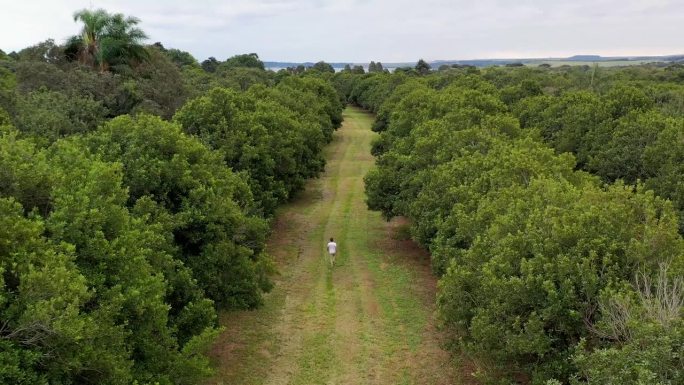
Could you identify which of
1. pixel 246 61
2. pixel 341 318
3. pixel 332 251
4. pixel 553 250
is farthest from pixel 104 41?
pixel 246 61

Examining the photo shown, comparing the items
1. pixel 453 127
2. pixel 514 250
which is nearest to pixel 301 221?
pixel 453 127

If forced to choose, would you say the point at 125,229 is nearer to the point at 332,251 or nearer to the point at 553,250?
the point at 553,250

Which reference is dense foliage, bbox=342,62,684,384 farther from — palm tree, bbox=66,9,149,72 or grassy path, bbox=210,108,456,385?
palm tree, bbox=66,9,149,72

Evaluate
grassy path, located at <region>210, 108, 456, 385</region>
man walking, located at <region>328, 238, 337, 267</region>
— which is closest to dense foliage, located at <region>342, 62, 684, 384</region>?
grassy path, located at <region>210, 108, 456, 385</region>

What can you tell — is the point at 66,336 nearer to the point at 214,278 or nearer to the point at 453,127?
the point at 214,278

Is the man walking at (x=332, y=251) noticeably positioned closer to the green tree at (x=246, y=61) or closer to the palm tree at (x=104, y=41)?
the palm tree at (x=104, y=41)
